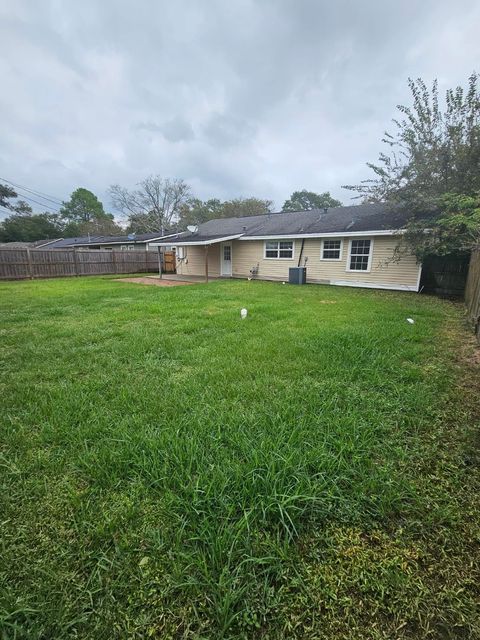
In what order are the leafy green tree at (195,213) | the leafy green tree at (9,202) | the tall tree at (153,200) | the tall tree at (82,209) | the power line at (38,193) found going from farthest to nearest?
the tall tree at (82,209) → the leafy green tree at (195,213) → the tall tree at (153,200) → the leafy green tree at (9,202) → the power line at (38,193)

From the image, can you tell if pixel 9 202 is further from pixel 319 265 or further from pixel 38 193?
pixel 319 265

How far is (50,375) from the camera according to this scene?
3227 mm

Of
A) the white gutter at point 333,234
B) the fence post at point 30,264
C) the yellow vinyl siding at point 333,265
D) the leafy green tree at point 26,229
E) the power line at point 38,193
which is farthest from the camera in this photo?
the leafy green tree at point 26,229

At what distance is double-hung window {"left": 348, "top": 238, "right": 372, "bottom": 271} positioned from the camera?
11469 millimetres

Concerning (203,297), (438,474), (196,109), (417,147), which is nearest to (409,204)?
(417,147)

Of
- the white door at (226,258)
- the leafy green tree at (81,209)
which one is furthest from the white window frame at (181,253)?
the leafy green tree at (81,209)

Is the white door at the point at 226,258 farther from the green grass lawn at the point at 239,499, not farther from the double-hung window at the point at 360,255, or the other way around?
the green grass lawn at the point at 239,499

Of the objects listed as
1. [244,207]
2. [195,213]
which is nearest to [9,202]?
[195,213]

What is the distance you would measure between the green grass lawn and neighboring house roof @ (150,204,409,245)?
29.3ft

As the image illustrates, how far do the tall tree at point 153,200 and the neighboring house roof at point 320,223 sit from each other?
22.6 m

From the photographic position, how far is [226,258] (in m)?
16.0

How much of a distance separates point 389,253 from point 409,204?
6.29 ft

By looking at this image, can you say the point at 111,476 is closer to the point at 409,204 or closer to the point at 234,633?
the point at 234,633

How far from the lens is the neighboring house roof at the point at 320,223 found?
10.9m
